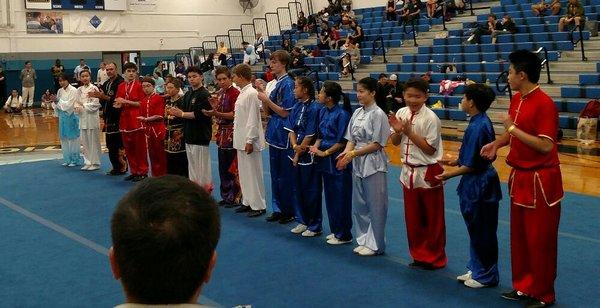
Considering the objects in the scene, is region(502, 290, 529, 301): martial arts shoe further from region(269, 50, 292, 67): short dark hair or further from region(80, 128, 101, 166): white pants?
region(80, 128, 101, 166): white pants

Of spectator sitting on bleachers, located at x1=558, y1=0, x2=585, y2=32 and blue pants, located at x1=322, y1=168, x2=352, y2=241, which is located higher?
spectator sitting on bleachers, located at x1=558, y1=0, x2=585, y2=32

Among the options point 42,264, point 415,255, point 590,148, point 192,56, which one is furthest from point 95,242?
point 192,56

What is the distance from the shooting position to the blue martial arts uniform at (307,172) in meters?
6.55

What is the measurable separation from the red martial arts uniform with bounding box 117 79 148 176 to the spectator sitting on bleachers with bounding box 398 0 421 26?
1271 centimetres

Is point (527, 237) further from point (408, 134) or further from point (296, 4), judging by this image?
point (296, 4)

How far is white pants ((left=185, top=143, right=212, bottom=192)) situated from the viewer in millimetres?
8305

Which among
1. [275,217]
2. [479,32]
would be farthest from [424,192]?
[479,32]

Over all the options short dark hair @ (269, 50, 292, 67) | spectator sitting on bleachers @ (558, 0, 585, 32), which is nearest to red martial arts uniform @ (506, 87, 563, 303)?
short dark hair @ (269, 50, 292, 67)

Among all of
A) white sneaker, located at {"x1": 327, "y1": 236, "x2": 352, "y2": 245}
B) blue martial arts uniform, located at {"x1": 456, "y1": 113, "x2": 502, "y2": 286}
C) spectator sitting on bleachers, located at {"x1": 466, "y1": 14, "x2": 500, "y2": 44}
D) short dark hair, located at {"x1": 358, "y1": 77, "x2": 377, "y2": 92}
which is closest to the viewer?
blue martial arts uniform, located at {"x1": 456, "y1": 113, "x2": 502, "y2": 286}

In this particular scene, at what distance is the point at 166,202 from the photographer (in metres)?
1.49

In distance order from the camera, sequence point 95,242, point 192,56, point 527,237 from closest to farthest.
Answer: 1. point 527,237
2. point 95,242
3. point 192,56

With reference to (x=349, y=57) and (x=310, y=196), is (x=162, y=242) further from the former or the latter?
(x=349, y=57)

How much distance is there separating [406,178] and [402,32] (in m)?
16.4

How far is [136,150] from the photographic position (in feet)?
33.2
